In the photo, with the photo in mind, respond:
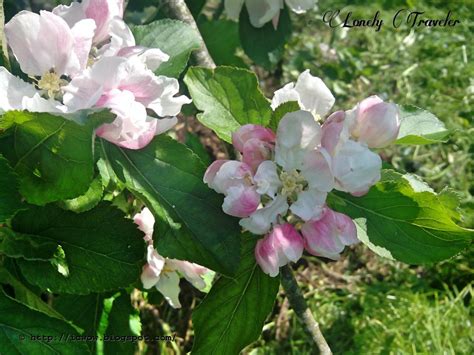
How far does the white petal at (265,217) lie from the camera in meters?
0.88

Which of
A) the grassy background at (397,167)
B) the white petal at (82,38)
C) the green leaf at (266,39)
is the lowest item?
the grassy background at (397,167)

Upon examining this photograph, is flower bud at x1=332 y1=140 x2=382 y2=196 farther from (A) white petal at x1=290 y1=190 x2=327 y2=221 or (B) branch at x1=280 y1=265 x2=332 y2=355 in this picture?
(B) branch at x1=280 y1=265 x2=332 y2=355

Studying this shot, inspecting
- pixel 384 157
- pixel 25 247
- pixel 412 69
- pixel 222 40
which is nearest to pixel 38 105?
pixel 25 247

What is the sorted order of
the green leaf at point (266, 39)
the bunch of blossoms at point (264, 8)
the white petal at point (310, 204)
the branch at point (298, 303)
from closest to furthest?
the white petal at point (310, 204) → the branch at point (298, 303) → the bunch of blossoms at point (264, 8) → the green leaf at point (266, 39)

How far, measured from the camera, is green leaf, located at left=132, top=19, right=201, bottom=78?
1056 millimetres

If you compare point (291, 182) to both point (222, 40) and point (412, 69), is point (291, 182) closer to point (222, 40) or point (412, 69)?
point (222, 40)

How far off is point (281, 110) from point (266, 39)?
713 millimetres

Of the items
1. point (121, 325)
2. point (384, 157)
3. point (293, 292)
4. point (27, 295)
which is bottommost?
point (384, 157)

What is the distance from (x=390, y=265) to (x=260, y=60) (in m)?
0.90

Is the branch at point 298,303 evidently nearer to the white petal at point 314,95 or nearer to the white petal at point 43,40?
the white petal at point 314,95

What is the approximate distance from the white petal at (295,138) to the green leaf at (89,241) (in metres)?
0.29

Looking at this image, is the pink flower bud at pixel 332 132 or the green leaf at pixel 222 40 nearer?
the pink flower bud at pixel 332 132

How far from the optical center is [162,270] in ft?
4.24

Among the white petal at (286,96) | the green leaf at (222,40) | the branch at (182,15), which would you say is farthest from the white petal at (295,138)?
the green leaf at (222,40)
